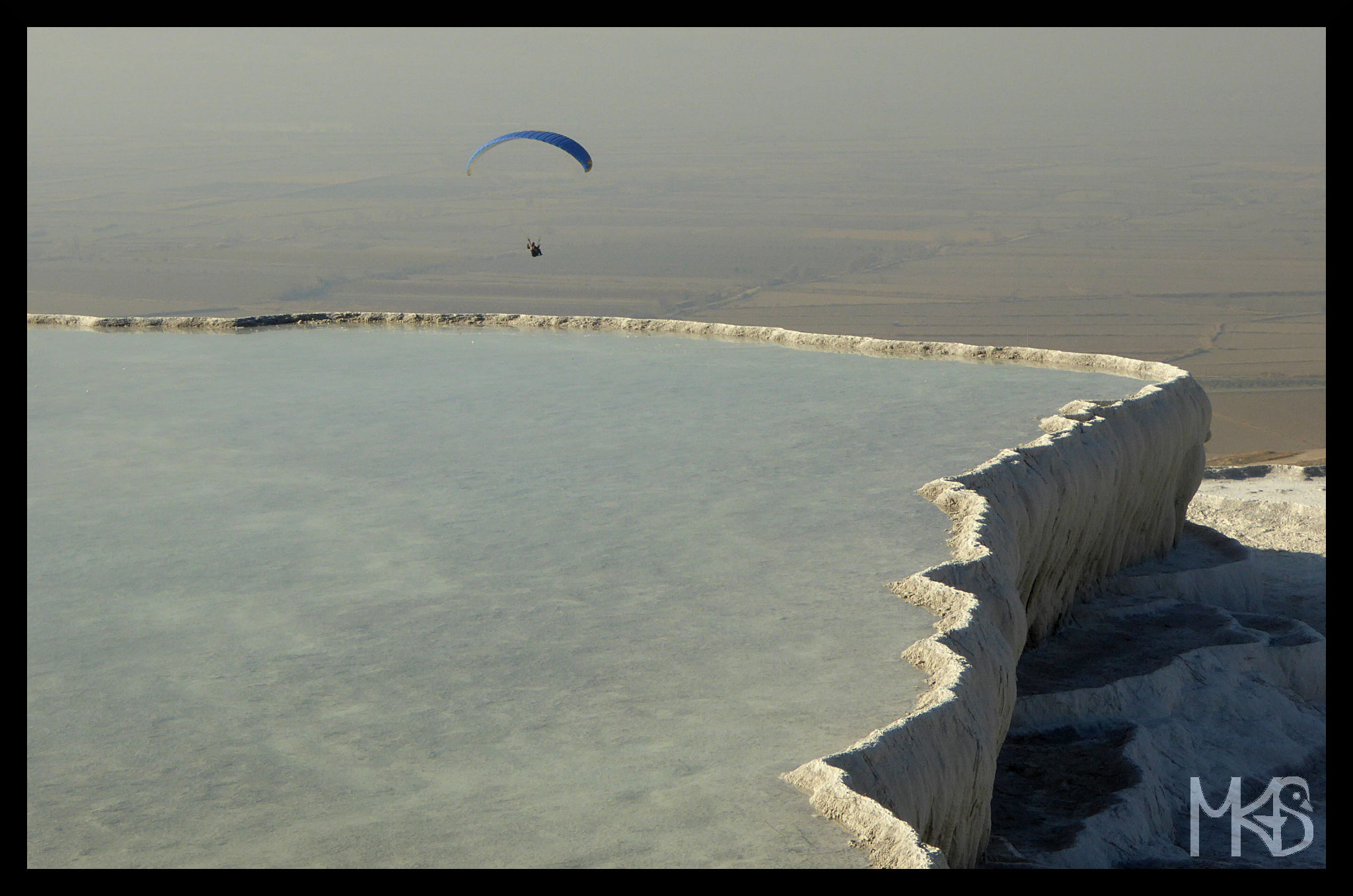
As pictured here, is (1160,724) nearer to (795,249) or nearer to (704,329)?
(704,329)

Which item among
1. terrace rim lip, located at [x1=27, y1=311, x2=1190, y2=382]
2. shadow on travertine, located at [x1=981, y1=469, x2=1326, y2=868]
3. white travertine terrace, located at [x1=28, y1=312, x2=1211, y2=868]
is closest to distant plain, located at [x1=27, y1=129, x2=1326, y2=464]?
terrace rim lip, located at [x1=27, y1=311, x2=1190, y2=382]

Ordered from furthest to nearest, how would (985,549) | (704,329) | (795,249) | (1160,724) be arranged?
1. (795,249)
2. (704,329)
3. (1160,724)
4. (985,549)

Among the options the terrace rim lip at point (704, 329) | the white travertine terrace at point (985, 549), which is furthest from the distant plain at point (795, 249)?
the white travertine terrace at point (985, 549)

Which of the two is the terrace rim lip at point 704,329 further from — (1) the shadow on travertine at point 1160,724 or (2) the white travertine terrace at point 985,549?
(1) the shadow on travertine at point 1160,724

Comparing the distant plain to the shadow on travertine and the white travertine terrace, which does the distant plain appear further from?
the shadow on travertine

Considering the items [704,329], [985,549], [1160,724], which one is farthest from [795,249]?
[985,549]

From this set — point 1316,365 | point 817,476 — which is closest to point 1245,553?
point 817,476
